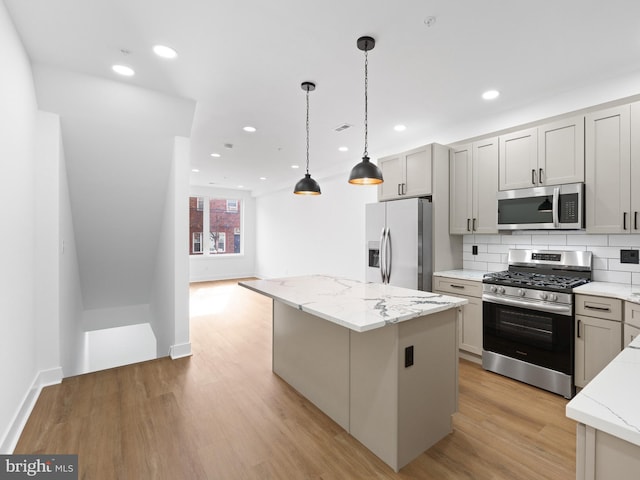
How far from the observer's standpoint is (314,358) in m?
2.53

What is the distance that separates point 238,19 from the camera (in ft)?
6.88

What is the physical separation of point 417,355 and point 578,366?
5.82ft

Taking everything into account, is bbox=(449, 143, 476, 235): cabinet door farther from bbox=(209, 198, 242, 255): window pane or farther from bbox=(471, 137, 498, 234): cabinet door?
bbox=(209, 198, 242, 255): window pane

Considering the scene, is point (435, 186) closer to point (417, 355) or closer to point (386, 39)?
point (386, 39)

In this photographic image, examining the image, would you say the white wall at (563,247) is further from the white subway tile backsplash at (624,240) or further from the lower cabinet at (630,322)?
the lower cabinet at (630,322)

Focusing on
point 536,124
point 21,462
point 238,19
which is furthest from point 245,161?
point 21,462

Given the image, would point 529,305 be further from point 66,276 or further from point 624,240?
point 66,276

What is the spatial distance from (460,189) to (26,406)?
4.64 metres

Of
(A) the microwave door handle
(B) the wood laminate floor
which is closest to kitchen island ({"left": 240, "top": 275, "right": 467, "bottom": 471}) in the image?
(B) the wood laminate floor

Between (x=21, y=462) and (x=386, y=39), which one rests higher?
(x=386, y=39)

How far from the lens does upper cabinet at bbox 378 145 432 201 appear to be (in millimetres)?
3783

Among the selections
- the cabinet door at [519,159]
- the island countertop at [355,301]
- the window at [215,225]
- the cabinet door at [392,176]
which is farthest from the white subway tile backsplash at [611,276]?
the window at [215,225]

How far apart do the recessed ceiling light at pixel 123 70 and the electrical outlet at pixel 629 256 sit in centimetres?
471

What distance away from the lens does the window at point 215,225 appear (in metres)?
8.91
